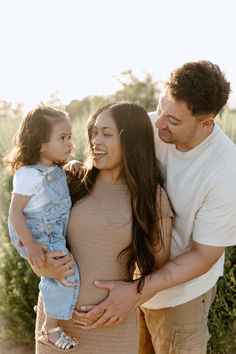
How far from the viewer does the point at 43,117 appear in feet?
8.06

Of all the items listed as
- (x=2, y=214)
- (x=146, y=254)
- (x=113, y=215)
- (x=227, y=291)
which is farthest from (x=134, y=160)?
(x=2, y=214)

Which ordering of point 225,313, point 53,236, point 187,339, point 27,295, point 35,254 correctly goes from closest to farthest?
point 35,254
point 53,236
point 187,339
point 225,313
point 27,295

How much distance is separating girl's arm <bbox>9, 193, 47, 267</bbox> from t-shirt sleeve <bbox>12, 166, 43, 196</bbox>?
40mm

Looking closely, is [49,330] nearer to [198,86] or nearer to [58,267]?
[58,267]

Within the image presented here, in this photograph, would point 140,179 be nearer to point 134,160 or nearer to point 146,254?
point 134,160

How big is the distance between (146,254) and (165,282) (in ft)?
0.63

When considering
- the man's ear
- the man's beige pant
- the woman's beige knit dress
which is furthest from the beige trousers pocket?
the man's ear

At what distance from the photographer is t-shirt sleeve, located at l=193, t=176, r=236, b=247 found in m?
2.35

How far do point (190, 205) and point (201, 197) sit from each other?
0.08 meters

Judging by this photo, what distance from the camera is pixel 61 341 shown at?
7.58ft

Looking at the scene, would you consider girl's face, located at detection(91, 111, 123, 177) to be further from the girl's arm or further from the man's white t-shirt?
the girl's arm

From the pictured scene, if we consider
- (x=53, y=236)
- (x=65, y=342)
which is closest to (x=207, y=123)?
(x=53, y=236)

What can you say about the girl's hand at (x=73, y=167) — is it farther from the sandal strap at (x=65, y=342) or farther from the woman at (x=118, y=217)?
the sandal strap at (x=65, y=342)

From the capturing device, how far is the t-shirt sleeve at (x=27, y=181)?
7.62 feet
